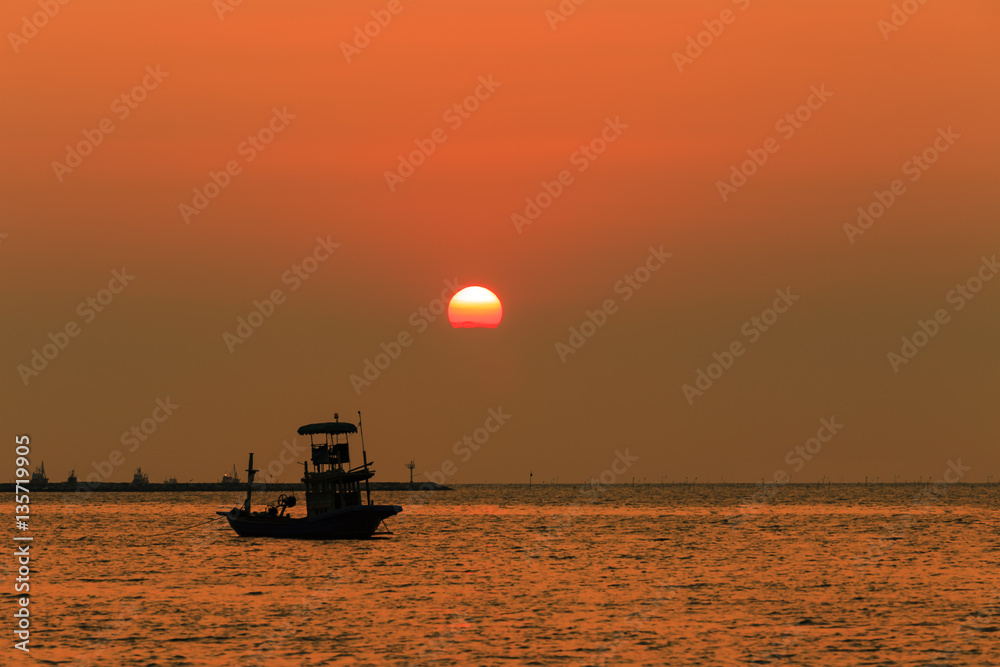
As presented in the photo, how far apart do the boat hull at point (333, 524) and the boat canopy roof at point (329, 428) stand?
18.9 feet

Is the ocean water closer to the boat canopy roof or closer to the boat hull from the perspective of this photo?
the boat hull

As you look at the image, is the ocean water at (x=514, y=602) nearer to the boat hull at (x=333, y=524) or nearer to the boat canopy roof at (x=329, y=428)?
the boat hull at (x=333, y=524)

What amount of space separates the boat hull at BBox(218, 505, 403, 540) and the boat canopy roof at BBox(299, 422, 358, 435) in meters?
5.77

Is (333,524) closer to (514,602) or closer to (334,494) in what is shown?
(334,494)

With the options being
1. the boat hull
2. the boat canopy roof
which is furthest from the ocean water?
the boat canopy roof

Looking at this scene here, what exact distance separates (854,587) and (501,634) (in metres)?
26.1

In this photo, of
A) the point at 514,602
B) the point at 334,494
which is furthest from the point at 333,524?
the point at 514,602

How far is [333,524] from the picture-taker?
9050cm

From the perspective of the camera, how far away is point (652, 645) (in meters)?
44.8

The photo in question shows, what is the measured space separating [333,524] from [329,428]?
734 centimetres

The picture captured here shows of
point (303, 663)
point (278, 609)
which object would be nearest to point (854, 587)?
point (278, 609)

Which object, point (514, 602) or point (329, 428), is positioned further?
point (329, 428)

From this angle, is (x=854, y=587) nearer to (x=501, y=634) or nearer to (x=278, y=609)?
(x=501, y=634)

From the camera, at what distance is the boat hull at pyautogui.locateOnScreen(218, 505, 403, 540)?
90.2 meters
